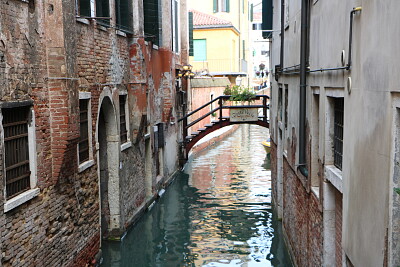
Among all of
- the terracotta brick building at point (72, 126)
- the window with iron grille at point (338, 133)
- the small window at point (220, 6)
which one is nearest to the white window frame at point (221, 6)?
the small window at point (220, 6)

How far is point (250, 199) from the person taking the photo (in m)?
14.7

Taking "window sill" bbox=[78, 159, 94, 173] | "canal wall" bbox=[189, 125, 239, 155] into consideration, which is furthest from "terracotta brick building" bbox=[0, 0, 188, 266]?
"canal wall" bbox=[189, 125, 239, 155]

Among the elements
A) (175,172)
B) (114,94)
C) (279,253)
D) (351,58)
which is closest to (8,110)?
(351,58)

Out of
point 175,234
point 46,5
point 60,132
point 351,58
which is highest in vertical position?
point 46,5

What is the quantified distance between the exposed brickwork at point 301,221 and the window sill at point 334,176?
64 centimetres

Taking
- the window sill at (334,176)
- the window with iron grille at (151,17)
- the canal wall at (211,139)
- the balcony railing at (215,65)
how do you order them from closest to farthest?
the window sill at (334,176)
the window with iron grille at (151,17)
the canal wall at (211,139)
the balcony railing at (215,65)

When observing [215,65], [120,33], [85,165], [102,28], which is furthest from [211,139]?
[85,165]

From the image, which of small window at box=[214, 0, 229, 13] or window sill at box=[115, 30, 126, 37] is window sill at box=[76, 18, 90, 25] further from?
small window at box=[214, 0, 229, 13]

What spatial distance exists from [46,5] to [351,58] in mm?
3923

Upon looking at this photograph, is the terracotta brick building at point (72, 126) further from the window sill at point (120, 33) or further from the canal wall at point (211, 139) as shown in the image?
the canal wall at point (211, 139)

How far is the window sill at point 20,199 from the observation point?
5764 millimetres

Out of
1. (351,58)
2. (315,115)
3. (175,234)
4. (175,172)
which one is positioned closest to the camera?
(351,58)

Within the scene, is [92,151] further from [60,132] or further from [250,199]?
[250,199]

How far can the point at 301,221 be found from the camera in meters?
8.25
